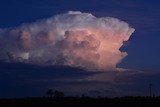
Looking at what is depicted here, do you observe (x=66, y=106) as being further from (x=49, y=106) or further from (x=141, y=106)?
(x=141, y=106)

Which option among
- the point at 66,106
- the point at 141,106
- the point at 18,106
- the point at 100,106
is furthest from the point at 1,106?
the point at 141,106

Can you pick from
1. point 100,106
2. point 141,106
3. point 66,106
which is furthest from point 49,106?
point 141,106

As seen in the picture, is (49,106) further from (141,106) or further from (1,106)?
(141,106)

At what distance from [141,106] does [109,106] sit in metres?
14.6

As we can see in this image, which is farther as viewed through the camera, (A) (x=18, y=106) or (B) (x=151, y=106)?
(A) (x=18, y=106)

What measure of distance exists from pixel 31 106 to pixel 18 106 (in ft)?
12.8

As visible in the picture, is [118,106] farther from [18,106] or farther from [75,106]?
[18,106]

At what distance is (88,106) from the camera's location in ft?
504

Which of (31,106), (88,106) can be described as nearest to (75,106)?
(88,106)

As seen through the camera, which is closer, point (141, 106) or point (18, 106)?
point (141, 106)

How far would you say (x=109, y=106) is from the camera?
501ft

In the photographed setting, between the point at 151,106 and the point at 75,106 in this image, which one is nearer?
the point at 151,106

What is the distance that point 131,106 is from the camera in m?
144

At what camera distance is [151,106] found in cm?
13662
